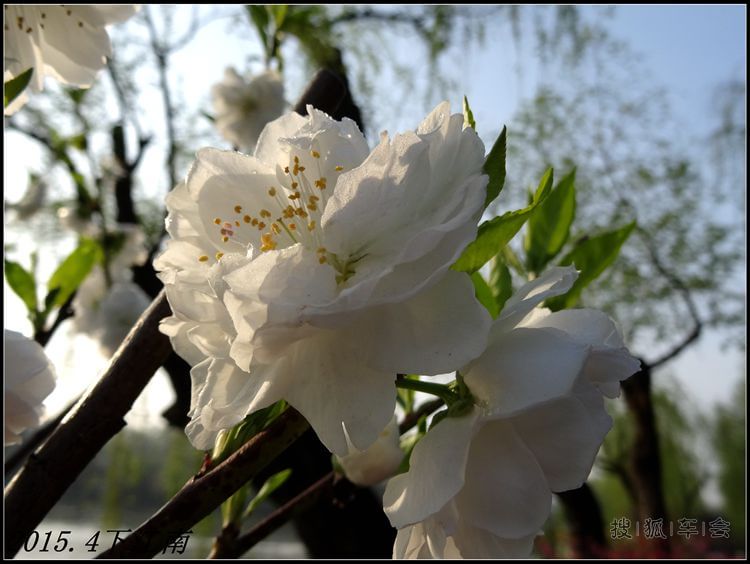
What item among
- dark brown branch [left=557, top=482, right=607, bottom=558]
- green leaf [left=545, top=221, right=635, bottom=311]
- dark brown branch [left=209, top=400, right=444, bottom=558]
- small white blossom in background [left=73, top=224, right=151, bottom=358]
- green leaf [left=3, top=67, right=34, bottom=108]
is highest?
green leaf [left=3, top=67, right=34, bottom=108]

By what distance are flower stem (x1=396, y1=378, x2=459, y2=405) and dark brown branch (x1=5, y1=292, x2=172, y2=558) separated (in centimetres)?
15

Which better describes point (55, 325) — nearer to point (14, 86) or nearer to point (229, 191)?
point (14, 86)

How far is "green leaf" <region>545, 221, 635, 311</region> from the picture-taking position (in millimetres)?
417

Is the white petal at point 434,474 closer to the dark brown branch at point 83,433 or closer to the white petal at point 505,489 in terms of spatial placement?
the white petal at point 505,489

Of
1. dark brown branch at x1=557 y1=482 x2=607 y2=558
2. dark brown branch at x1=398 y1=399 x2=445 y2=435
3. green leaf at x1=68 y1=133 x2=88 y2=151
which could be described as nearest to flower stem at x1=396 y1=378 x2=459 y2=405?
dark brown branch at x1=398 y1=399 x2=445 y2=435

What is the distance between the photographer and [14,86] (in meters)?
0.42

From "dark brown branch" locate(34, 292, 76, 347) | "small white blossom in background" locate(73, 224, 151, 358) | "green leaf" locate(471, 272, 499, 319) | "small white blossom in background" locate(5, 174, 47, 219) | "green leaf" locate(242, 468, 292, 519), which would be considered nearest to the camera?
"green leaf" locate(471, 272, 499, 319)

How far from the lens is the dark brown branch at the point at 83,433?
0.33 metres

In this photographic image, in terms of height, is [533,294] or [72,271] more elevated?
[533,294]

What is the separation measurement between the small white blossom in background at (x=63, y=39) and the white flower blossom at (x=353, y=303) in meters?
0.35

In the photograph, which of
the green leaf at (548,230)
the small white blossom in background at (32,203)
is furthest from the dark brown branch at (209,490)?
the small white blossom in background at (32,203)

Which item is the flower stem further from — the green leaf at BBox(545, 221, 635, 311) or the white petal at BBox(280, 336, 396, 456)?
the green leaf at BBox(545, 221, 635, 311)

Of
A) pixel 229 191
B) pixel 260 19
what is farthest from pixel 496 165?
pixel 260 19

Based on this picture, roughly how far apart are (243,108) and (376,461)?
4.11 feet
